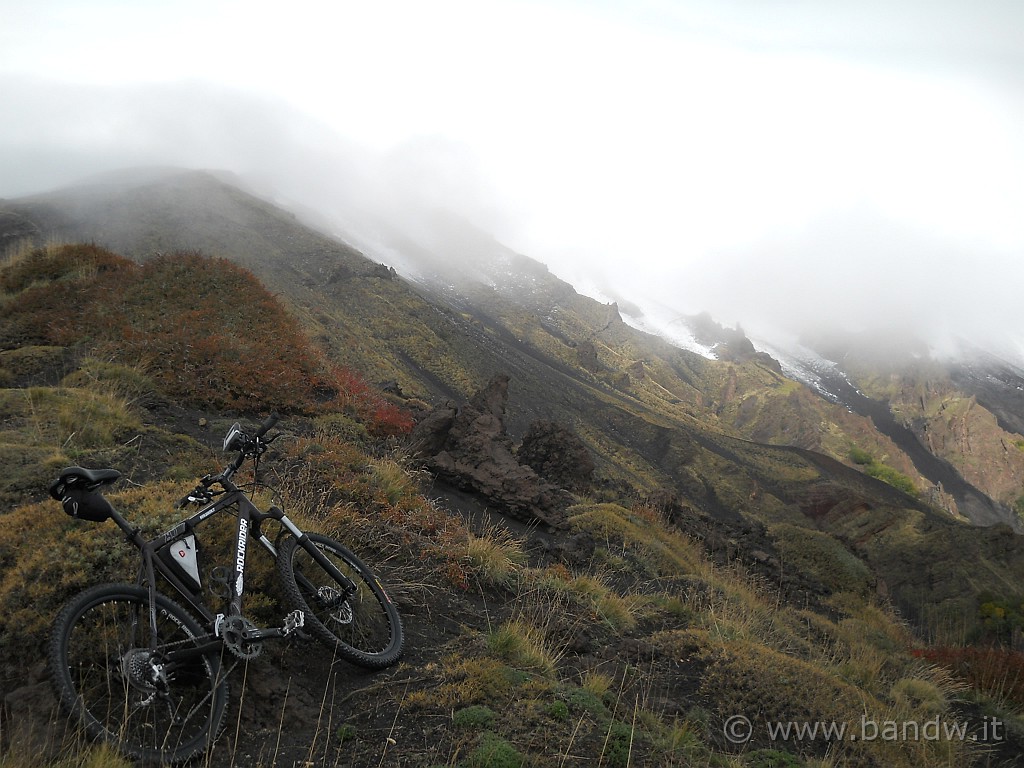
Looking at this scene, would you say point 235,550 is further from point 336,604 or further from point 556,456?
point 556,456

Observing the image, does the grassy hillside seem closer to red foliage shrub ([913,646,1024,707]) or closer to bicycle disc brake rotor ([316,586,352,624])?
red foliage shrub ([913,646,1024,707])

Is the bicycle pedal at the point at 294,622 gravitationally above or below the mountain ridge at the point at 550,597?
above

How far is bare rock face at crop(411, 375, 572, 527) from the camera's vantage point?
12.7 m

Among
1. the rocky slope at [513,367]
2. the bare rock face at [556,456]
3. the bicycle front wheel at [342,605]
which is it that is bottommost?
the rocky slope at [513,367]

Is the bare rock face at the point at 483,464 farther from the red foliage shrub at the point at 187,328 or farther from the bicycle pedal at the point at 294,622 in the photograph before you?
the bicycle pedal at the point at 294,622

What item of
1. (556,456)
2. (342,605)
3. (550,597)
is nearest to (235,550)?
(342,605)

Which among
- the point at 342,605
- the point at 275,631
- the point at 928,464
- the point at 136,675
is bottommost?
the point at 928,464

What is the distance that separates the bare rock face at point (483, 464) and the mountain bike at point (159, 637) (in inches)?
321

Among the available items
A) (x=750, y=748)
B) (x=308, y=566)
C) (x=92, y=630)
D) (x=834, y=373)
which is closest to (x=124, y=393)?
(x=308, y=566)

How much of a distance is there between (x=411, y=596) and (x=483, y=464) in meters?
7.52

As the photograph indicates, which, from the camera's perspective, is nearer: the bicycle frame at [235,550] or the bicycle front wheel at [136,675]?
the bicycle front wheel at [136,675]

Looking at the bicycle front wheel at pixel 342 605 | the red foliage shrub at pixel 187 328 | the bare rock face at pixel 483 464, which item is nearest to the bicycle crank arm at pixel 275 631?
the bicycle front wheel at pixel 342 605

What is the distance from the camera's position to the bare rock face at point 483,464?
12.7 m

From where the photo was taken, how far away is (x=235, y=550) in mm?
3938
